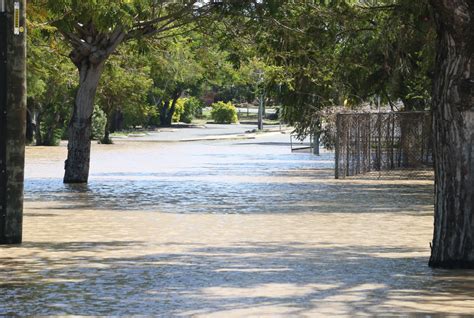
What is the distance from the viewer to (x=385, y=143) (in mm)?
38969

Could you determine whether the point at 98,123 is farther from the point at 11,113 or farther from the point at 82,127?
the point at 11,113

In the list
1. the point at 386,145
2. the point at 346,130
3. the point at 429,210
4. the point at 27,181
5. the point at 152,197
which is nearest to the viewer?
the point at 429,210

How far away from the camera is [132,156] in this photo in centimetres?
5103

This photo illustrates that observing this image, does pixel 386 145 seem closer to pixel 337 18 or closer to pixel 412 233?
pixel 337 18

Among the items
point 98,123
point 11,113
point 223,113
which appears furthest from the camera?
point 223,113

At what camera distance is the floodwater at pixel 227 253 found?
10969 mm

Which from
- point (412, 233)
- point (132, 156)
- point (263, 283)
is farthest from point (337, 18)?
point (132, 156)

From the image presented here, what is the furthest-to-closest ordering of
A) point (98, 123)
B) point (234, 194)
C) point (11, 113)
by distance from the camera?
point (98, 123)
point (234, 194)
point (11, 113)

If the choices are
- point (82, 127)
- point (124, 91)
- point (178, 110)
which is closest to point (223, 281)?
point (82, 127)

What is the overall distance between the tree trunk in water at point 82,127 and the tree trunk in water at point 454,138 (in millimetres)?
18774

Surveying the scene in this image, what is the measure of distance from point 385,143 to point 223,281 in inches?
1064

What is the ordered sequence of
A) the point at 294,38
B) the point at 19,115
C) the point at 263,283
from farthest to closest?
the point at 294,38 < the point at 19,115 < the point at 263,283

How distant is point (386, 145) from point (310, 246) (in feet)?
75.5

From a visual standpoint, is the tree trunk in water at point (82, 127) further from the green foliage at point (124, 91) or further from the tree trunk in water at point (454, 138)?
the tree trunk in water at point (454, 138)
